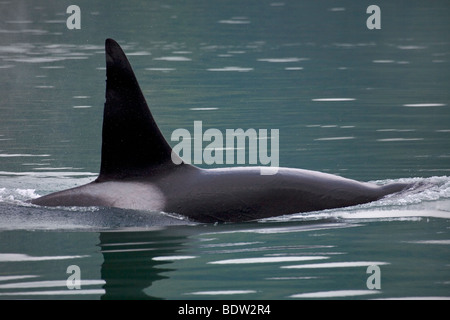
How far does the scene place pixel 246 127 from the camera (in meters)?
22.0

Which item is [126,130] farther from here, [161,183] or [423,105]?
[423,105]

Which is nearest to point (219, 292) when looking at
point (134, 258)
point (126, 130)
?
point (134, 258)

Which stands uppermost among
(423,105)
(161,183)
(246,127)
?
(423,105)

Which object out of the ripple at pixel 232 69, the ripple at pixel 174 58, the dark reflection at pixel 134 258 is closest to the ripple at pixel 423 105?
the ripple at pixel 232 69

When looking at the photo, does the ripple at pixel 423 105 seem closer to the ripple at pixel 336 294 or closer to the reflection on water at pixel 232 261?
the reflection on water at pixel 232 261

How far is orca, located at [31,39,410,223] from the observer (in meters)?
12.8

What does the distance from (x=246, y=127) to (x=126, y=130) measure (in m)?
9.24

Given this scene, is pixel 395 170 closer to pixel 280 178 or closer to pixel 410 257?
pixel 280 178

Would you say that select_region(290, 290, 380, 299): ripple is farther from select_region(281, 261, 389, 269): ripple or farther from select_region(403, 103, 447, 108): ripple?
select_region(403, 103, 447, 108): ripple

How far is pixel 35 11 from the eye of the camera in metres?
64.6

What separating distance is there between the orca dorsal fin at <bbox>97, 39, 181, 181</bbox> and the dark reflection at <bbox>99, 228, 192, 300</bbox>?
0.98 m

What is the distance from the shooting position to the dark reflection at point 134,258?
10320 mm

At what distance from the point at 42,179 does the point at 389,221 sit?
6.04m
